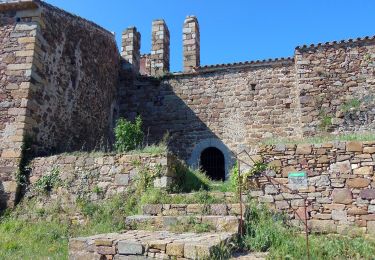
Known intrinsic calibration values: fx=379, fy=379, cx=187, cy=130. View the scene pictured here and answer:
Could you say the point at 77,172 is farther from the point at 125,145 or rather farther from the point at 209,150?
the point at 209,150

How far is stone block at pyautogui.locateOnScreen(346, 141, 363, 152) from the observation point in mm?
6684

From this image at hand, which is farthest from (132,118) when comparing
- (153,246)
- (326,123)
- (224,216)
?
(153,246)

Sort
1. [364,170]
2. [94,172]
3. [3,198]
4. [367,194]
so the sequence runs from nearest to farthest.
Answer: [367,194] → [364,170] → [94,172] → [3,198]

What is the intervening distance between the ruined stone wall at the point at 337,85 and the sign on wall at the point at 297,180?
456cm

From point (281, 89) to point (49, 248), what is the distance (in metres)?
8.39

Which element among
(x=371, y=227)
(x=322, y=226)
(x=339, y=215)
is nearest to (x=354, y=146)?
(x=339, y=215)

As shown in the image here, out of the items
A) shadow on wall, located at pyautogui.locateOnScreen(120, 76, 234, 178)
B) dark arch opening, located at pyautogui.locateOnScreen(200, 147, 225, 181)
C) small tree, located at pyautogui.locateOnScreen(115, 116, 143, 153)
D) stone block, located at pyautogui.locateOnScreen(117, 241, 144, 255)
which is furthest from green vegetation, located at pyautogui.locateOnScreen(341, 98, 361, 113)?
stone block, located at pyautogui.locateOnScreen(117, 241, 144, 255)

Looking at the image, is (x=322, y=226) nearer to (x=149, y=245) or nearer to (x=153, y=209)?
(x=153, y=209)

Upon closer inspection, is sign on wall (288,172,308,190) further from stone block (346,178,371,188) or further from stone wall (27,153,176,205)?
stone wall (27,153,176,205)

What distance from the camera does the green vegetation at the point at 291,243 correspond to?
5.24 metres

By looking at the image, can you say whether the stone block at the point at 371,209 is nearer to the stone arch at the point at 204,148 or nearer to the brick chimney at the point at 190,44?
the stone arch at the point at 204,148

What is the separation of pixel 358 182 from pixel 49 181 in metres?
6.32

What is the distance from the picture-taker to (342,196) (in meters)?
6.53

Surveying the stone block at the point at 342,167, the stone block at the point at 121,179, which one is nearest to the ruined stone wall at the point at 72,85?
the stone block at the point at 121,179
